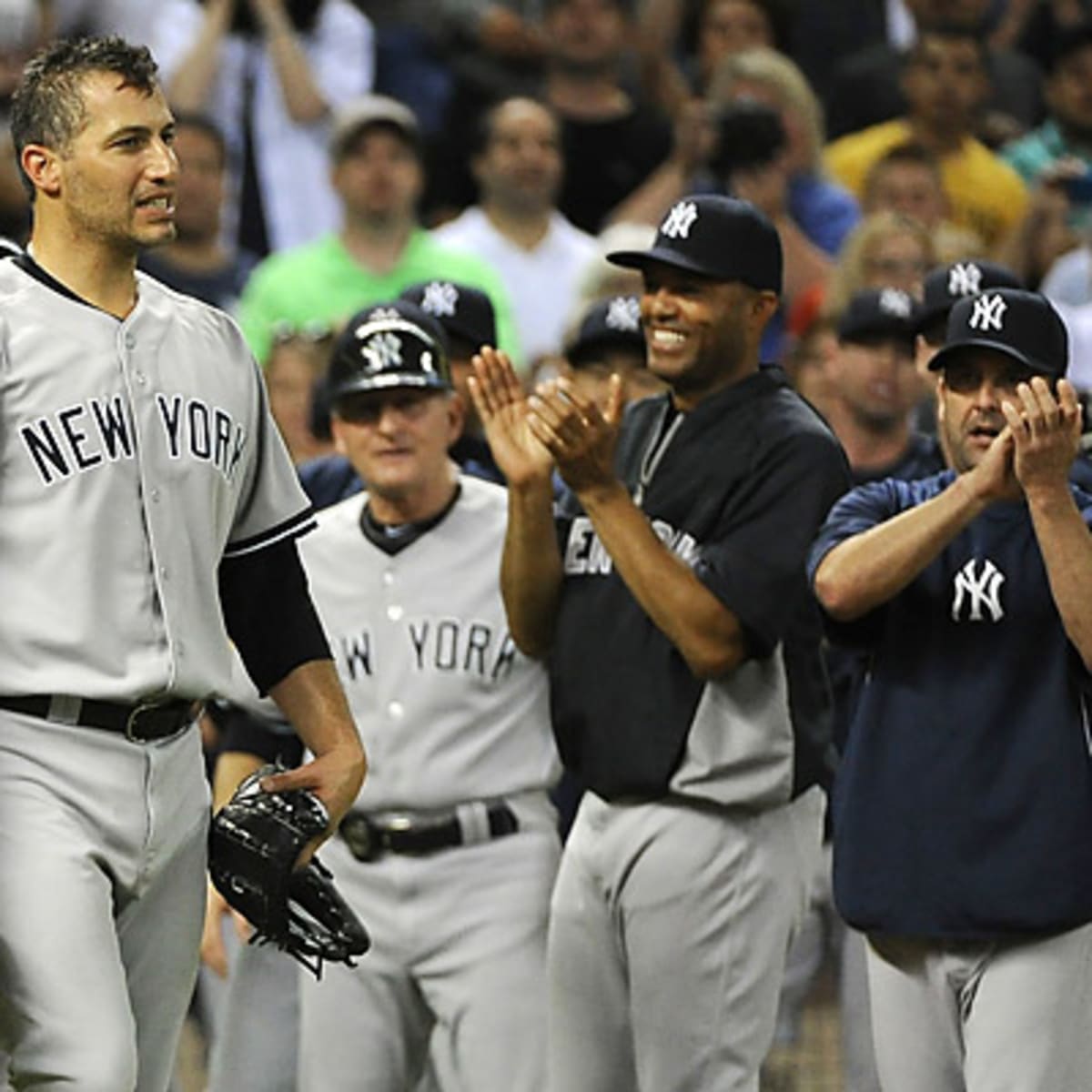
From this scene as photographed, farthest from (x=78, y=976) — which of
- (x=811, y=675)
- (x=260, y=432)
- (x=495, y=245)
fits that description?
(x=495, y=245)

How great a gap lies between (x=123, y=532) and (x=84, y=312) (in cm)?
35

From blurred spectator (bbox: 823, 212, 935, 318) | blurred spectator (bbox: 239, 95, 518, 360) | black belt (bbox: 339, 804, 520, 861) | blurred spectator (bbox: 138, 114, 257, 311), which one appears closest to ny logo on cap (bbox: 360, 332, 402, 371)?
black belt (bbox: 339, 804, 520, 861)

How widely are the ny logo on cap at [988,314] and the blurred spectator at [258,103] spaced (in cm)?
566

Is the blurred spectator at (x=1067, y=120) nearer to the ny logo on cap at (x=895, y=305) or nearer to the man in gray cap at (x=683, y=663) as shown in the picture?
the ny logo on cap at (x=895, y=305)

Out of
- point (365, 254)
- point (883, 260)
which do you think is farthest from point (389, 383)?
point (365, 254)

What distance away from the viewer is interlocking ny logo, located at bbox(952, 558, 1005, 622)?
4.77 metres

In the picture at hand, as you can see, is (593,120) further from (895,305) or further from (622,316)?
(622,316)

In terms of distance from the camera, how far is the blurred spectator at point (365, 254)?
9.06 meters

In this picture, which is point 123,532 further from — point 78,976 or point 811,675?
point 811,675

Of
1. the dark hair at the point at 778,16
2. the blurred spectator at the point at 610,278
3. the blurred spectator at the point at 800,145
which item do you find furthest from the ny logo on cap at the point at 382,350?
the dark hair at the point at 778,16

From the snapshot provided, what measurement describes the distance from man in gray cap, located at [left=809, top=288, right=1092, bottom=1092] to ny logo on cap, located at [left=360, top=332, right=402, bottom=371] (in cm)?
133

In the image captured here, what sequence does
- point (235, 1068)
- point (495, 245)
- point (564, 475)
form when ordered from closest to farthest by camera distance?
point (564, 475)
point (235, 1068)
point (495, 245)

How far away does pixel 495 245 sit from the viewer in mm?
9695

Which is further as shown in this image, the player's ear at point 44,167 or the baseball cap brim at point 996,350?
the baseball cap brim at point 996,350
